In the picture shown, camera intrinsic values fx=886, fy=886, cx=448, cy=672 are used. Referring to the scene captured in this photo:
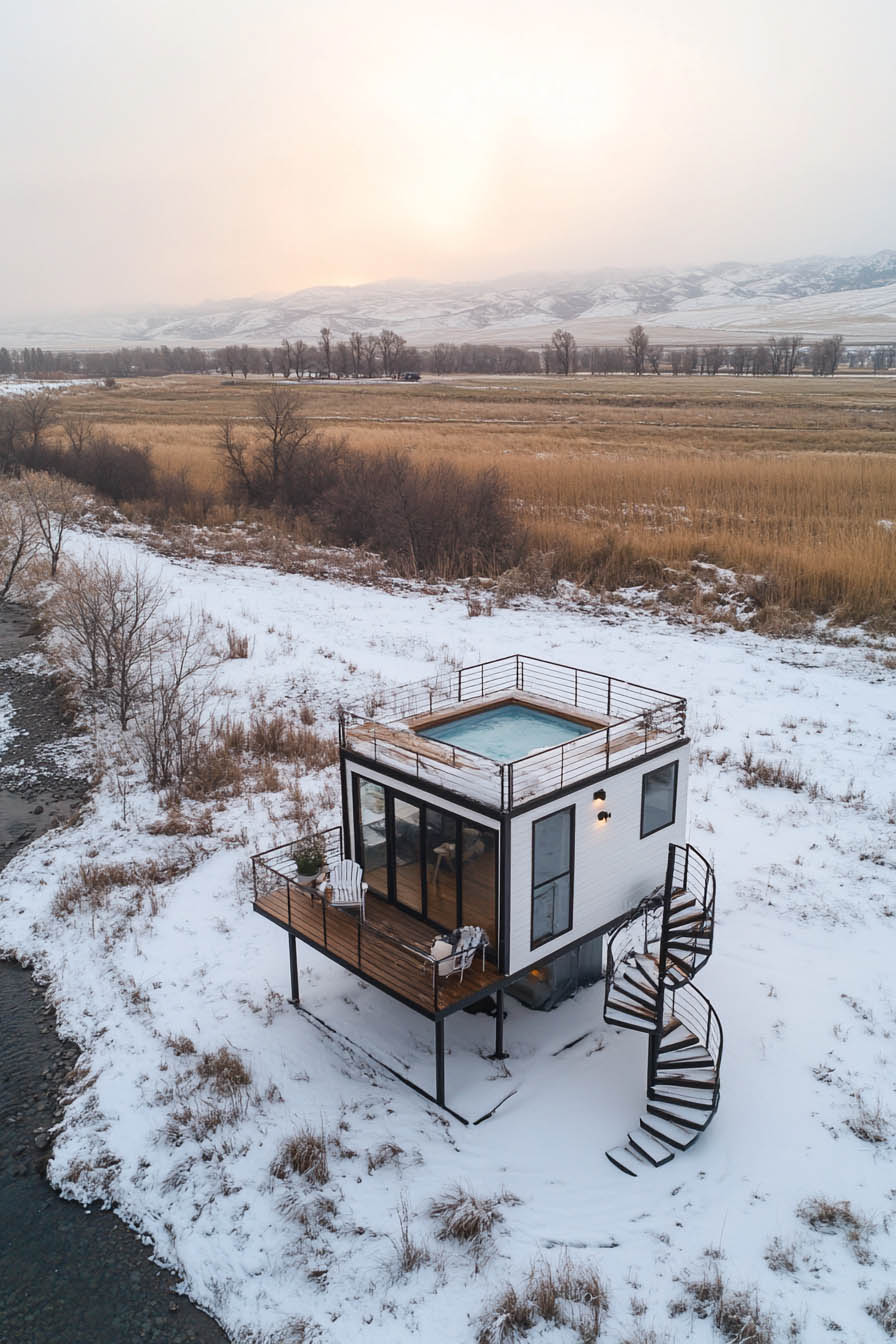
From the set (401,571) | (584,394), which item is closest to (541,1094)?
(401,571)

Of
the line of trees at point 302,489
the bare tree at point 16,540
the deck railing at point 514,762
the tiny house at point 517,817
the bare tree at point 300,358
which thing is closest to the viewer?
the tiny house at point 517,817

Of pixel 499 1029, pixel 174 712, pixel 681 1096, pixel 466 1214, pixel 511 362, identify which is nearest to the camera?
pixel 466 1214

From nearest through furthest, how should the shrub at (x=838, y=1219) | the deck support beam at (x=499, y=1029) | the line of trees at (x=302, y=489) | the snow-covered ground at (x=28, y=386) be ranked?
1. the shrub at (x=838, y=1219)
2. the deck support beam at (x=499, y=1029)
3. the line of trees at (x=302, y=489)
4. the snow-covered ground at (x=28, y=386)

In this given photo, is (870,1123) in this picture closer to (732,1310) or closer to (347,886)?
(732,1310)

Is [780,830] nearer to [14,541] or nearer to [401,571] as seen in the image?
[401,571]

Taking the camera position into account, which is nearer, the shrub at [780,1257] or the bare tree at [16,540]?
the shrub at [780,1257]

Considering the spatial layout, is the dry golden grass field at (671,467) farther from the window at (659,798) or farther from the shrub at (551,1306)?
the shrub at (551,1306)

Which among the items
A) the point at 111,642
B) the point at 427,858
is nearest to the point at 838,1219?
the point at 427,858

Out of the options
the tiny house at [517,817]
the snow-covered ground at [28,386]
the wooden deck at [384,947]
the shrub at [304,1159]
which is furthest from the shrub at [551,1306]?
the snow-covered ground at [28,386]
